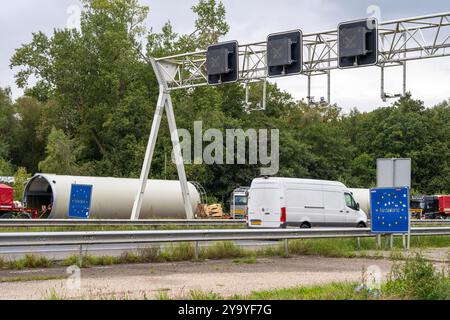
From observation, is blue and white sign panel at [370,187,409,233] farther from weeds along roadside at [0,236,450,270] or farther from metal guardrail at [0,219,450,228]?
metal guardrail at [0,219,450,228]

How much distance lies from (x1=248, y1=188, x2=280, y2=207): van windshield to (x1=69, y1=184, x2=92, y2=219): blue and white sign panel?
6515 mm

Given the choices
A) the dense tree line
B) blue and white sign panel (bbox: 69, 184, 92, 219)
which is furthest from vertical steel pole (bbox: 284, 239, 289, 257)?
the dense tree line

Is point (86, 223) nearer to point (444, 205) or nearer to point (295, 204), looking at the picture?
point (295, 204)

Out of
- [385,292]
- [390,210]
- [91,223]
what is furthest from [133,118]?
[385,292]

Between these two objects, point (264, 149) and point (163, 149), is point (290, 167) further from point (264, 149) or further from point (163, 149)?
point (163, 149)

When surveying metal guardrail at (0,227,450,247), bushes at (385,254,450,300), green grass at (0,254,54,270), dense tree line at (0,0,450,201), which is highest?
dense tree line at (0,0,450,201)

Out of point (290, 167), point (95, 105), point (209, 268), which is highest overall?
point (95, 105)

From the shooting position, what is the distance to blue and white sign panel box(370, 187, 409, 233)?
804 inches

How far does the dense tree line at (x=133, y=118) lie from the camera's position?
6588 cm

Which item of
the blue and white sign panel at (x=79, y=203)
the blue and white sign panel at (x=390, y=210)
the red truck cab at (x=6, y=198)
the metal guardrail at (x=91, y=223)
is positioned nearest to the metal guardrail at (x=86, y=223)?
the metal guardrail at (x=91, y=223)

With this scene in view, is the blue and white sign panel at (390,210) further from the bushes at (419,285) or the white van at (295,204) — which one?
the bushes at (419,285)
